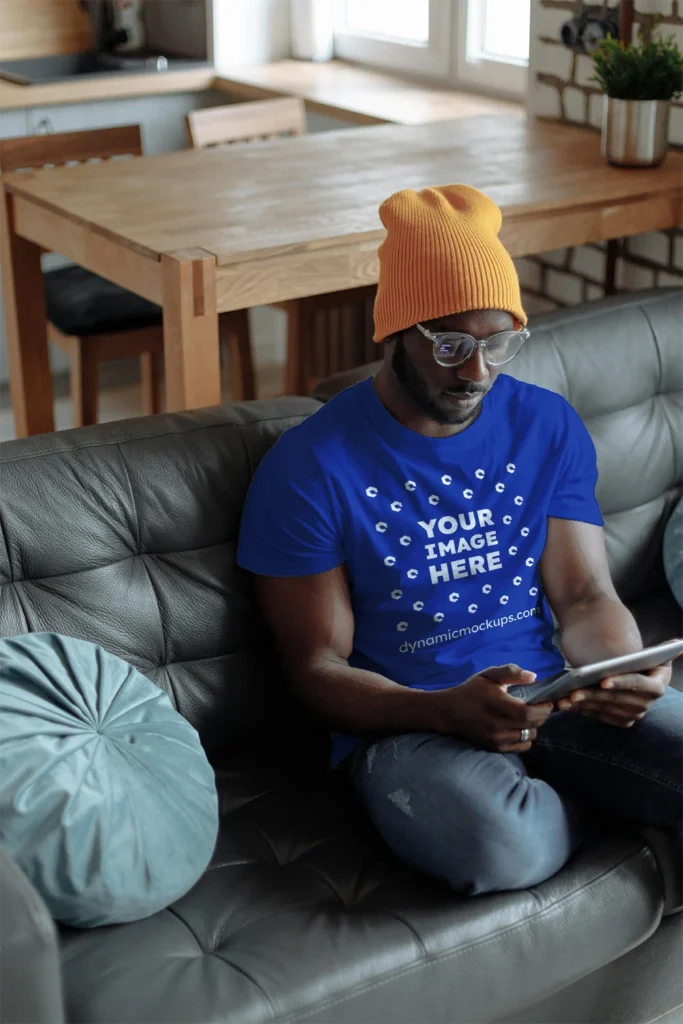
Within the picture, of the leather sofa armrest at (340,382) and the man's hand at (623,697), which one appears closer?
the man's hand at (623,697)

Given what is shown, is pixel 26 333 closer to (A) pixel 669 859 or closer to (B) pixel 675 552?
(B) pixel 675 552

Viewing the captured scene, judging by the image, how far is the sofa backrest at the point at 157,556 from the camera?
175cm

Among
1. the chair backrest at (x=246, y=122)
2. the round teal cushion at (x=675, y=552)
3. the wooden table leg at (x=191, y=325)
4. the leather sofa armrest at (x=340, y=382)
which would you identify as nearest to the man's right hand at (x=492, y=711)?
the leather sofa armrest at (x=340, y=382)

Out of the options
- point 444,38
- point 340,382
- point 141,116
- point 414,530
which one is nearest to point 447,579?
point 414,530

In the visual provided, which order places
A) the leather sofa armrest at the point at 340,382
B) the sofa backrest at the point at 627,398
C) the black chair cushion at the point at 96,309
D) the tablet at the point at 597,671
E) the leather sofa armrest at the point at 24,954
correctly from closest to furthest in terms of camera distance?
1. the leather sofa armrest at the point at 24,954
2. the tablet at the point at 597,671
3. the leather sofa armrest at the point at 340,382
4. the sofa backrest at the point at 627,398
5. the black chair cushion at the point at 96,309

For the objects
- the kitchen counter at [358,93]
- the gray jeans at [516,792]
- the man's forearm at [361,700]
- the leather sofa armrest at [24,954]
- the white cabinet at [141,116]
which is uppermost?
the kitchen counter at [358,93]

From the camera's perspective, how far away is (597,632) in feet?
6.08

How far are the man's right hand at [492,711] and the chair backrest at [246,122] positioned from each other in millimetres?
2269

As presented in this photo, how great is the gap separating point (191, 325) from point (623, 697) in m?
1.08

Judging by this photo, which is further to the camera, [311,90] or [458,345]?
[311,90]

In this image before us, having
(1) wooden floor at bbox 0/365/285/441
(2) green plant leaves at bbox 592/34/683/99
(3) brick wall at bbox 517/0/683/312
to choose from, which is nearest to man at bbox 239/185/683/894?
(2) green plant leaves at bbox 592/34/683/99

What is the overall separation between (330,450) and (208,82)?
115 inches

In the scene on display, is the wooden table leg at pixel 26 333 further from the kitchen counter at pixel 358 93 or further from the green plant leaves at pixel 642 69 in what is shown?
the green plant leaves at pixel 642 69

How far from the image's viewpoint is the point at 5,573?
174 centimetres
